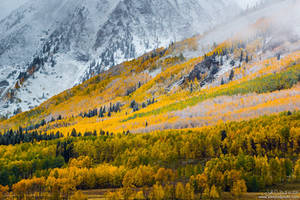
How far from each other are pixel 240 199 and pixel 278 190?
10.4m

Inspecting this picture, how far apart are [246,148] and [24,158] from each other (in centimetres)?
9691

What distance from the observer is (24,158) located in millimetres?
131375

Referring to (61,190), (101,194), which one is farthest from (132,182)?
(61,190)

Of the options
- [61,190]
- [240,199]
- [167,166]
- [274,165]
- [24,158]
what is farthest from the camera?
[24,158]

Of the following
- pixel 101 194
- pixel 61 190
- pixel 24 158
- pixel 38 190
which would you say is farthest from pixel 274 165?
pixel 24 158

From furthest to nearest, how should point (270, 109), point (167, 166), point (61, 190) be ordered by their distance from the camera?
1. point (270, 109)
2. point (167, 166)
3. point (61, 190)

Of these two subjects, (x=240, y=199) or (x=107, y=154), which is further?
(x=107, y=154)

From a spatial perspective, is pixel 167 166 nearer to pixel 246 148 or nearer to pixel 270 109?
pixel 246 148

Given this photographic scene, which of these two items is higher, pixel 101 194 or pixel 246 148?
pixel 246 148

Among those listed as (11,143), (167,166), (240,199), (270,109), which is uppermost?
(270,109)

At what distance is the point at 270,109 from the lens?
549 feet

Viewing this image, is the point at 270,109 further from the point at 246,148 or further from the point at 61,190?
the point at 61,190

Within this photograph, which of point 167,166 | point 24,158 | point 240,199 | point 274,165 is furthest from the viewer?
point 24,158

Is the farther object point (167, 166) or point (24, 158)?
point (24, 158)
